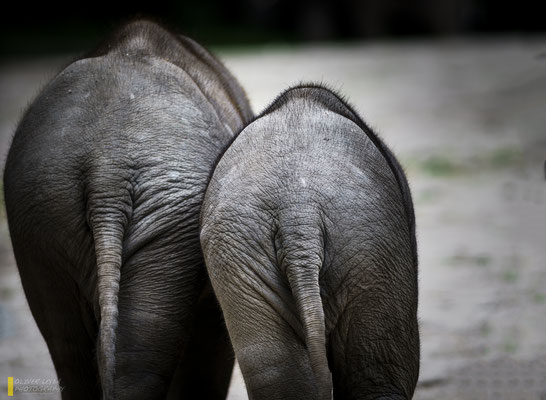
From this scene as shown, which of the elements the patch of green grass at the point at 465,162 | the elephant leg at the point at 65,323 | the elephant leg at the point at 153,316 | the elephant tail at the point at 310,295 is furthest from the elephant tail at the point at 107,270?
the patch of green grass at the point at 465,162

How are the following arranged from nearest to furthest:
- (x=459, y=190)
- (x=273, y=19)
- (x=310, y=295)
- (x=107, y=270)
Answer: (x=310, y=295) < (x=107, y=270) < (x=459, y=190) < (x=273, y=19)

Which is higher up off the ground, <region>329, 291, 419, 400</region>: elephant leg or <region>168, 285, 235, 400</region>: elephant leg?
<region>168, 285, 235, 400</region>: elephant leg

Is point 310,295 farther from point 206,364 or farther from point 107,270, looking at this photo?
point 206,364

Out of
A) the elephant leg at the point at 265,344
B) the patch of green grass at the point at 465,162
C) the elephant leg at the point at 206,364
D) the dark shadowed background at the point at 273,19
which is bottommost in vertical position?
the elephant leg at the point at 265,344

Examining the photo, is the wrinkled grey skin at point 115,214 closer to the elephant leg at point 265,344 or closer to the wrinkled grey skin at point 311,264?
the wrinkled grey skin at point 311,264

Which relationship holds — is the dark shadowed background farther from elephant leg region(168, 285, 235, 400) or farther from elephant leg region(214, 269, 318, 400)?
elephant leg region(214, 269, 318, 400)

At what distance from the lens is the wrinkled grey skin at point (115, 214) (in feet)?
11.0

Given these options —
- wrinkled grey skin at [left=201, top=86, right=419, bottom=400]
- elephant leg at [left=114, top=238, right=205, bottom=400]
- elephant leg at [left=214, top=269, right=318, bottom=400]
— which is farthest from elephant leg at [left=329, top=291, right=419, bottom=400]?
elephant leg at [left=114, top=238, right=205, bottom=400]

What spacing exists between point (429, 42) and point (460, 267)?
12.4 metres

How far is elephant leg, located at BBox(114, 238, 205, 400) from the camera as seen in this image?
3342mm

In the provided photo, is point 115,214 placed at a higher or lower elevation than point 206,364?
higher

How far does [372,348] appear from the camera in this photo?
10.1 ft

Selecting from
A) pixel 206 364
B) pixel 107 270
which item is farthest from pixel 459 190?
pixel 107 270

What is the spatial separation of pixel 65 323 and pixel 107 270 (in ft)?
Result: 1.60
